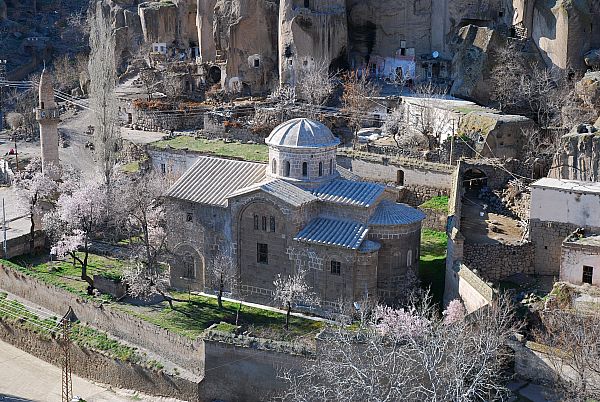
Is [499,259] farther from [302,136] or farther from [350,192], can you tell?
[302,136]

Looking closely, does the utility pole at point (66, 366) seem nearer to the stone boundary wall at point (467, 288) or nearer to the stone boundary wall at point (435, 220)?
the stone boundary wall at point (467, 288)

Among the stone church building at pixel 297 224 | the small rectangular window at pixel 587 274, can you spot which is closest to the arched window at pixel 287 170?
the stone church building at pixel 297 224

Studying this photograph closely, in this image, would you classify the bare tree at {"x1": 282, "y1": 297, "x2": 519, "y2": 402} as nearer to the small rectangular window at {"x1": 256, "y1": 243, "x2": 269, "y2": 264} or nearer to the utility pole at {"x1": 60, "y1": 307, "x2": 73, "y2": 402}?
the small rectangular window at {"x1": 256, "y1": 243, "x2": 269, "y2": 264}

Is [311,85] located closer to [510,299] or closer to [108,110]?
[108,110]

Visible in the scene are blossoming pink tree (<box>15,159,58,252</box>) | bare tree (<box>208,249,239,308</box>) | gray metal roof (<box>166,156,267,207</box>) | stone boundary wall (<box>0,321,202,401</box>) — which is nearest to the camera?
stone boundary wall (<box>0,321,202,401</box>)

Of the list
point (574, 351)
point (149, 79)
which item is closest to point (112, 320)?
point (574, 351)

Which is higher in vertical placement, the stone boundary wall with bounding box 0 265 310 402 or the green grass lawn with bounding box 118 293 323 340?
the green grass lawn with bounding box 118 293 323 340

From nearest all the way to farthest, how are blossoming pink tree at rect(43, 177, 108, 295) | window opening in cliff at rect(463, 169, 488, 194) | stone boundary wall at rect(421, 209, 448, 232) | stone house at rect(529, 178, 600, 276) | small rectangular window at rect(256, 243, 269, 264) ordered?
1. stone house at rect(529, 178, 600, 276)
2. small rectangular window at rect(256, 243, 269, 264)
3. blossoming pink tree at rect(43, 177, 108, 295)
4. stone boundary wall at rect(421, 209, 448, 232)
5. window opening in cliff at rect(463, 169, 488, 194)

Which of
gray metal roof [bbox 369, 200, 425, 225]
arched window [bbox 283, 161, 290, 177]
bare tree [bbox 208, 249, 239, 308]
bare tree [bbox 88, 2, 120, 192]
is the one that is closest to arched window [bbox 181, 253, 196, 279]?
bare tree [bbox 208, 249, 239, 308]
